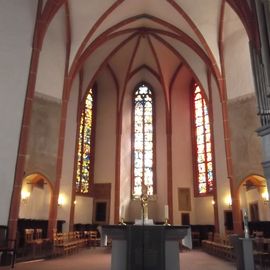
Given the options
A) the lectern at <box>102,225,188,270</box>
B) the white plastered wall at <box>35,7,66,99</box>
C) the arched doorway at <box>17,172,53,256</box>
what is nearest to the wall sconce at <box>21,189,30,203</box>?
the arched doorway at <box>17,172,53,256</box>

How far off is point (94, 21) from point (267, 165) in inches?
455

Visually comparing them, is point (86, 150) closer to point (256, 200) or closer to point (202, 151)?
point (202, 151)

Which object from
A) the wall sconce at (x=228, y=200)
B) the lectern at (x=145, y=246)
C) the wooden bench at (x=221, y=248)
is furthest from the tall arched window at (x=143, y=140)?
the lectern at (x=145, y=246)

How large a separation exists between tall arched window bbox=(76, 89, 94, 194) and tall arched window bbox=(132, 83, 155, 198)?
113 inches

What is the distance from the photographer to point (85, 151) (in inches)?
785

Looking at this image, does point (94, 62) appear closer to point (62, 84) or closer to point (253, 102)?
point (62, 84)

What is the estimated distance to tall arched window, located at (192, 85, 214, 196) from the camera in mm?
18859

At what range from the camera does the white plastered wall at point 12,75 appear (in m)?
10.5

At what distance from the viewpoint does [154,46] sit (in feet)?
65.0

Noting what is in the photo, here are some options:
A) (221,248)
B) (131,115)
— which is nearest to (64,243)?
(221,248)

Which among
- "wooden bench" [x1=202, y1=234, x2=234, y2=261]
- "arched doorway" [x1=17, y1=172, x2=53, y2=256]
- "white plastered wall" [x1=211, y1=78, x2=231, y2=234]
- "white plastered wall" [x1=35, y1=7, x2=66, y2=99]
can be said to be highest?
"white plastered wall" [x1=35, y1=7, x2=66, y2=99]

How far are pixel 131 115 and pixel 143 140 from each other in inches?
79.2

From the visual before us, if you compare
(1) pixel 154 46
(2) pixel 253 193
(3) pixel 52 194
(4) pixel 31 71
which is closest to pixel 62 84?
(4) pixel 31 71

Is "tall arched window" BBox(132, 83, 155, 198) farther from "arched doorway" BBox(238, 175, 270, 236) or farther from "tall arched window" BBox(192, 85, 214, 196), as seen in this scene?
"arched doorway" BBox(238, 175, 270, 236)
